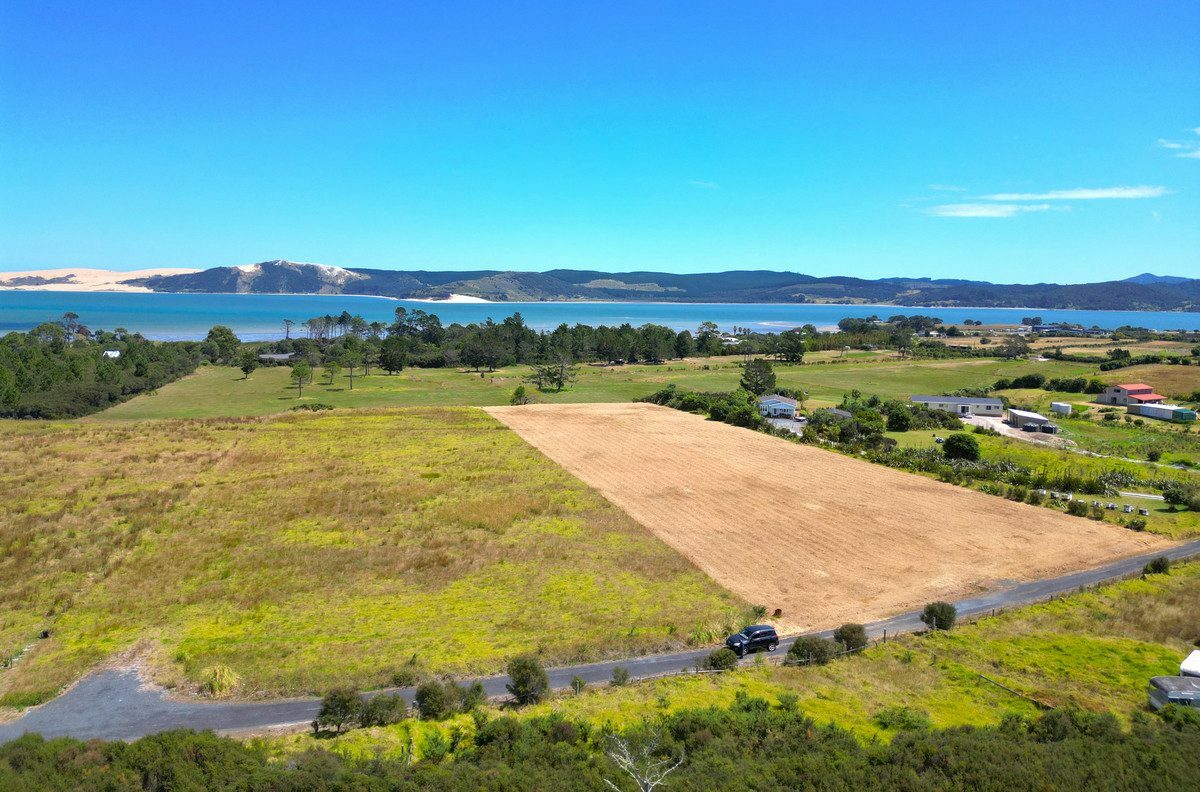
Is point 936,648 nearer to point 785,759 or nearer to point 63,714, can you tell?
point 785,759

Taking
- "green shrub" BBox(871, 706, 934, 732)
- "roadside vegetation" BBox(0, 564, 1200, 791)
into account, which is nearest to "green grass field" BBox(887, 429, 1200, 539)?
"roadside vegetation" BBox(0, 564, 1200, 791)

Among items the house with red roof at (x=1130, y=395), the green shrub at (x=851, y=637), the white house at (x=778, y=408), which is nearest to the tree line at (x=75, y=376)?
the white house at (x=778, y=408)

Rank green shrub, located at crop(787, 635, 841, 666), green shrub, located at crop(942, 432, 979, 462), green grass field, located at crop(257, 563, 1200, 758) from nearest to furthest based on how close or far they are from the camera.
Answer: green grass field, located at crop(257, 563, 1200, 758)
green shrub, located at crop(787, 635, 841, 666)
green shrub, located at crop(942, 432, 979, 462)

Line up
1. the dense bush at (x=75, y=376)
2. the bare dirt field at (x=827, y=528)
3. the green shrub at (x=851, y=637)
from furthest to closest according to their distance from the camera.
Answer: the dense bush at (x=75, y=376)
the bare dirt field at (x=827, y=528)
the green shrub at (x=851, y=637)

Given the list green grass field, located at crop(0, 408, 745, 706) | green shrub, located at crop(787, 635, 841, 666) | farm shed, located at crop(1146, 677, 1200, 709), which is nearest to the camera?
farm shed, located at crop(1146, 677, 1200, 709)

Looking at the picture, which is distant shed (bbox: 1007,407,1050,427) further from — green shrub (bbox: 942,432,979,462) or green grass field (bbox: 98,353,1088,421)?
green shrub (bbox: 942,432,979,462)

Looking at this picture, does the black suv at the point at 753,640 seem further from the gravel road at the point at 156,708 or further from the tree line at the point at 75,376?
the tree line at the point at 75,376

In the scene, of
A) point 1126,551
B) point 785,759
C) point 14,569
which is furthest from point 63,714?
point 1126,551
